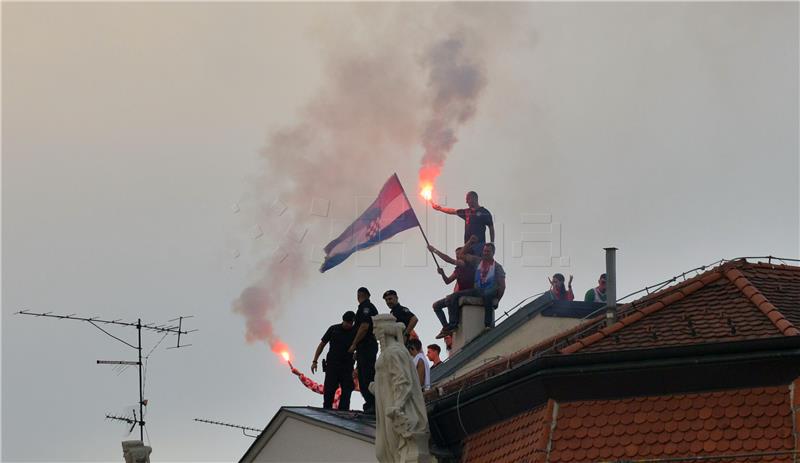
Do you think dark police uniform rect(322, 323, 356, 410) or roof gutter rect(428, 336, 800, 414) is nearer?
roof gutter rect(428, 336, 800, 414)

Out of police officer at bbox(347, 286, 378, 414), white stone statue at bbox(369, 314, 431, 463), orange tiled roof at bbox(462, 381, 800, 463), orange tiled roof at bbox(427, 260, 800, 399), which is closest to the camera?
orange tiled roof at bbox(462, 381, 800, 463)

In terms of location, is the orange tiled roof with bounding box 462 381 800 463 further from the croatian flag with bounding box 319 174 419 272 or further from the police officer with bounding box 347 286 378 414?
the croatian flag with bounding box 319 174 419 272

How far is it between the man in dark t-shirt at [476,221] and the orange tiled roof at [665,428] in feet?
37.9

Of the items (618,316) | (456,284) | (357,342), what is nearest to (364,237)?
(456,284)

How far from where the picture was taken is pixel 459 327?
51.0m

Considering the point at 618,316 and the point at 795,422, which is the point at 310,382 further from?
the point at 795,422

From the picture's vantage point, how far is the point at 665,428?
3750 cm

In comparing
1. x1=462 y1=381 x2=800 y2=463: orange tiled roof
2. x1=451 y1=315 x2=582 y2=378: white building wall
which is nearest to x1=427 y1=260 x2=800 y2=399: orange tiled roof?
x1=462 y1=381 x2=800 y2=463: orange tiled roof

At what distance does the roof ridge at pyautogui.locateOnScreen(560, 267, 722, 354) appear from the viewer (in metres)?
39.1

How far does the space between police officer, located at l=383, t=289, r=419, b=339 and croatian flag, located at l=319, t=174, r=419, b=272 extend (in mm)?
9953

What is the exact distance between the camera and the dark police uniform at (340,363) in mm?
44438

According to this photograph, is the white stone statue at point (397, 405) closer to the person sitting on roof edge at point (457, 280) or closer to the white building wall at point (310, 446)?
the white building wall at point (310, 446)

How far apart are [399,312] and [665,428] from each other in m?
6.30

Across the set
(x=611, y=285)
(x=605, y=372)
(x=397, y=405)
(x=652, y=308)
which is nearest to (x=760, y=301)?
(x=652, y=308)
